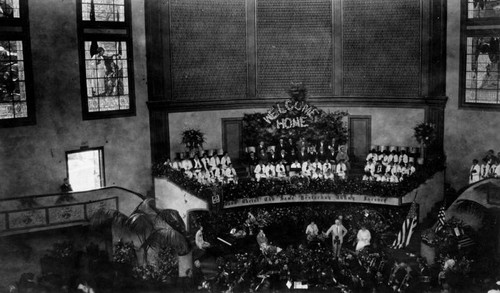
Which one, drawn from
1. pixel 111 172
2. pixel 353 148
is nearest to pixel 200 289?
pixel 111 172

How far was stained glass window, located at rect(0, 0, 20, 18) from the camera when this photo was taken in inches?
974

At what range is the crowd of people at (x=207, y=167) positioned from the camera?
94.7ft

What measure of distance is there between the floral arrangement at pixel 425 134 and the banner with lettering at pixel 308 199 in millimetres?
4595

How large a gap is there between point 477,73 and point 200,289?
1797 centimetres

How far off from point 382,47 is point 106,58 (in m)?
14.5

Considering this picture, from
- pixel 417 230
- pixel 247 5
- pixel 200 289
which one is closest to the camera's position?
pixel 200 289

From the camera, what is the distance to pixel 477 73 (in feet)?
95.6

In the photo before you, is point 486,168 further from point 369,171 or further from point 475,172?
point 369,171

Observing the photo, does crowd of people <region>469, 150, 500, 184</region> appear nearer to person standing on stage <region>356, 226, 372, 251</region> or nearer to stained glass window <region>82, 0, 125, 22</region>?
person standing on stage <region>356, 226, 372, 251</region>

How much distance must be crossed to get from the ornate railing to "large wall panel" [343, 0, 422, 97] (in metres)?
15.9

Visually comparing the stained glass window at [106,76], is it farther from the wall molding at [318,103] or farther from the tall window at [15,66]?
the tall window at [15,66]

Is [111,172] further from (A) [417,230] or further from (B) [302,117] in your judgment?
(A) [417,230]

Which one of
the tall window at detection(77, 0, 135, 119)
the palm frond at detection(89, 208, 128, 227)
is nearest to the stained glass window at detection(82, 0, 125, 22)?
the tall window at detection(77, 0, 135, 119)

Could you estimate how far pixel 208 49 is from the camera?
104 feet
